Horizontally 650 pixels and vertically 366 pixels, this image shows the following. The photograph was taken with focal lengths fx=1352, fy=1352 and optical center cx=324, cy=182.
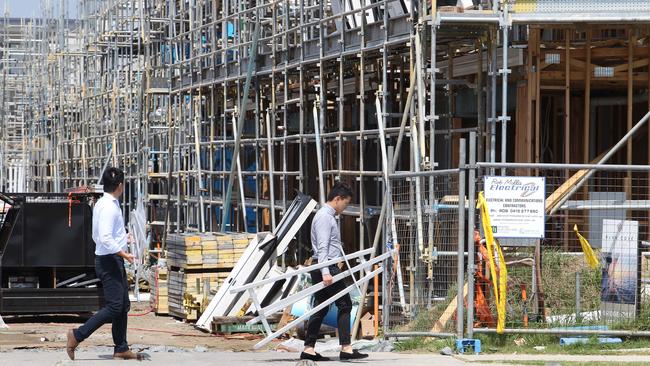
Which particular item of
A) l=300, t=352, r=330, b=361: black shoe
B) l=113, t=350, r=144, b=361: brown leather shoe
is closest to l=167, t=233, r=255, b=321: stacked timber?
l=113, t=350, r=144, b=361: brown leather shoe

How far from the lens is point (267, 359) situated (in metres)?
13.7

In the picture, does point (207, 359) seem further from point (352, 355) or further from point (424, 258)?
point (424, 258)

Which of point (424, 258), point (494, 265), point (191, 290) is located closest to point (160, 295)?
point (191, 290)

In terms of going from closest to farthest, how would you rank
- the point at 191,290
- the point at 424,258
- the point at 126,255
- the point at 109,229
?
the point at 126,255
the point at 109,229
the point at 424,258
the point at 191,290

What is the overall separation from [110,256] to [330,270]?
85.1 inches

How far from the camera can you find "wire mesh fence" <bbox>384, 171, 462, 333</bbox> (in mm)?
15109

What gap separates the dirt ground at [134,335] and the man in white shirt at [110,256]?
216 centimetres

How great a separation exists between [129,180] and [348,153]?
13.4 meters

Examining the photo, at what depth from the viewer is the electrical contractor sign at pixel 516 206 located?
1344cm

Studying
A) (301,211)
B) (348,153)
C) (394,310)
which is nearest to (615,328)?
(394,310)

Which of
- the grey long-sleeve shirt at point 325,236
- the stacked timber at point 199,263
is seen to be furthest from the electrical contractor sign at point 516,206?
the stacked timber at point 199,263

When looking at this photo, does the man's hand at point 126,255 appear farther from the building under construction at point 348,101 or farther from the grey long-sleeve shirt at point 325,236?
the building under construction at point 348,101

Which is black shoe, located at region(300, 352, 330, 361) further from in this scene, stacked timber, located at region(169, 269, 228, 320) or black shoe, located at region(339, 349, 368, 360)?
stacked timber, located at region(169, 269, 228, 320)

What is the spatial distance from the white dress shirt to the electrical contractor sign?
3.62 metres
